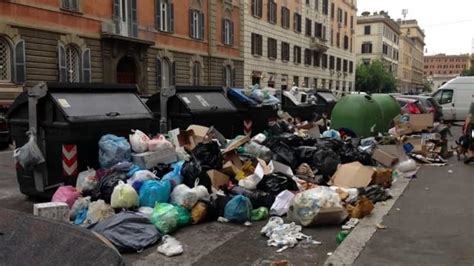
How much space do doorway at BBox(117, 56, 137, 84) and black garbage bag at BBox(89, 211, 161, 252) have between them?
19.1 m

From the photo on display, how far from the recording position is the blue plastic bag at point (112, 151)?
6.36m

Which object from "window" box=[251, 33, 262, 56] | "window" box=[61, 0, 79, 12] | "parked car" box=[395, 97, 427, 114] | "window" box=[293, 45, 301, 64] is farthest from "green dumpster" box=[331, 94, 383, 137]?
"window" box=[293, 45, 301, 64]

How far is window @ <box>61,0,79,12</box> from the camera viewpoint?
19.7 metres

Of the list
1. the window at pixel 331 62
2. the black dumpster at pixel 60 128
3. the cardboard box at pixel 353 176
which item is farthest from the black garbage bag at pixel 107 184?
the window at pixel 331 62

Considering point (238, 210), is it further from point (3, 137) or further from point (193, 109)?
point (3, 137)

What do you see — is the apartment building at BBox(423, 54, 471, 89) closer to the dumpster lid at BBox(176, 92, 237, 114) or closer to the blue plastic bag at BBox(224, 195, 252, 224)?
the dumpster lid at BBox(176, 92, 237, 114)

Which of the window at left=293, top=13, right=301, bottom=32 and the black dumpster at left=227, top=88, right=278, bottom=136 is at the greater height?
the window at left=293, top=13, right=301, bottom=32

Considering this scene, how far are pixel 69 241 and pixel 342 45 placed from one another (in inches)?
2204

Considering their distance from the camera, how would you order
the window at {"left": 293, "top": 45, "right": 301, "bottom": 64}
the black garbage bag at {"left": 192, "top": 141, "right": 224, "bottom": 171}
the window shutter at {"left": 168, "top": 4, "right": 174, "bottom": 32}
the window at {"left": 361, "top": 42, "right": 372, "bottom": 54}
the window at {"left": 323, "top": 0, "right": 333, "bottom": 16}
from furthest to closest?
the window at {"left": 361, "top": 42, "right": 372, "bottom": 54}
the window at {"left": 323, "top": 0, "right": 333, "bottom": 16}
the window at {"left": 293, "top": 45, "right": 301, "bottom": 64}
the window shutter at {"left": 168, "top": 4, "right": 174, "bottom": 32}
the black garbage bag at {"left": 192, "top": 141, "right": 224, "bottom": 171}

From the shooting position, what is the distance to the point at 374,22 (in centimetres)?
7994

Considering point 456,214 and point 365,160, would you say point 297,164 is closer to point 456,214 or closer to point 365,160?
point 365,160

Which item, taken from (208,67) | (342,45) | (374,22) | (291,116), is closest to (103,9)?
(208,67)

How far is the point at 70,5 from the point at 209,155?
15.7 m

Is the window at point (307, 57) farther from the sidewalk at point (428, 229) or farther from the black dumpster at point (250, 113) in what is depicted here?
the sidewalk at point (428, 229)
